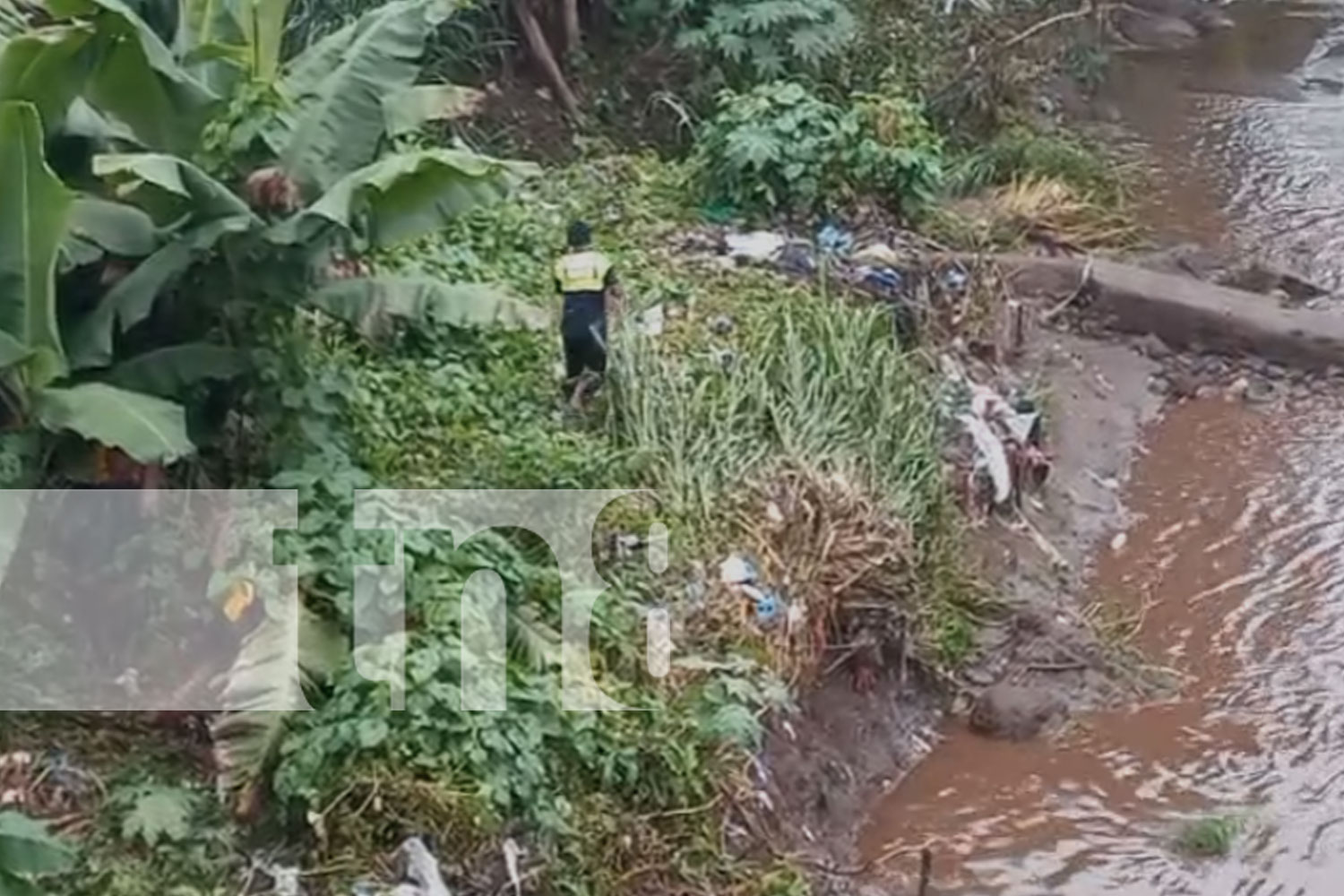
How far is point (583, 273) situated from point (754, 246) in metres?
1.79

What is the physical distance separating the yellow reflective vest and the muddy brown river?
1863 mm

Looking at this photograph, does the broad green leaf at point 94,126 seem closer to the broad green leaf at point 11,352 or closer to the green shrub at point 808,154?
the broad green leaf at point 11,352

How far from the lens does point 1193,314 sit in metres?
8.98

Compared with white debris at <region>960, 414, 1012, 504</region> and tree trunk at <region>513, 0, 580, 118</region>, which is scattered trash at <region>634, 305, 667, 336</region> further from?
tree trunk at <region>513, 0, 580, 118</region>

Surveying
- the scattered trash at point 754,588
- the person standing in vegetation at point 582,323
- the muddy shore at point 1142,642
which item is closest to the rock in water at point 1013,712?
the muddy shore at point 1142,642

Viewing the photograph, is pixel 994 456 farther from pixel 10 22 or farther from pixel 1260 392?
pixel 10 22

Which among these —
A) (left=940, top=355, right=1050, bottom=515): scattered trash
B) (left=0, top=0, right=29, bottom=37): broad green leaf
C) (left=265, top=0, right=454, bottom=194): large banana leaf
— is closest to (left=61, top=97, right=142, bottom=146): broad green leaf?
(left=0, top=0, right=29, bottom=37): broad green leaf


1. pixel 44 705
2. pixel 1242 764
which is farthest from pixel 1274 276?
pixel 44 705

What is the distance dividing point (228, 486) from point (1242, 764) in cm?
316

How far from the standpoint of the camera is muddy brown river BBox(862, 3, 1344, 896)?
5734 mm

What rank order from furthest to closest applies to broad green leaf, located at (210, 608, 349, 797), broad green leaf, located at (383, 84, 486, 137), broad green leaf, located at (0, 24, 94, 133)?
broad green leaf, located at (383, 84, 486, 137) < broad green leaf, located at (0, 24, 94, 133) < broad green leaf, located at (210, 608, 349, 797)

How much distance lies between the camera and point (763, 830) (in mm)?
5391

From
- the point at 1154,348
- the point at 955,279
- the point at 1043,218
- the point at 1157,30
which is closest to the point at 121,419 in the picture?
the point at 955,279

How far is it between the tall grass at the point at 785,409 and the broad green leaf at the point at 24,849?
2.43m
